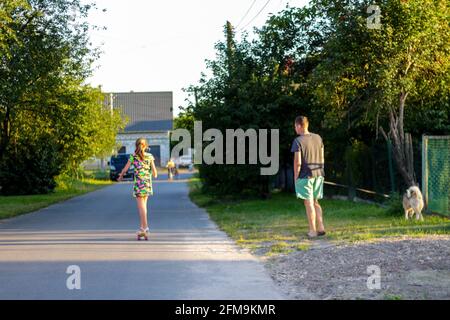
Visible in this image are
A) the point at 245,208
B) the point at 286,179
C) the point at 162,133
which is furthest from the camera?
the point at 162,133

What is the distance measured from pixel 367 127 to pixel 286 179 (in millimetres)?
5139

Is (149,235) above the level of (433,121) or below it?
below

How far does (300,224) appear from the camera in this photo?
45.5ft

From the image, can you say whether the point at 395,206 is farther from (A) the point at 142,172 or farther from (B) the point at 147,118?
(B) the point at 147,118

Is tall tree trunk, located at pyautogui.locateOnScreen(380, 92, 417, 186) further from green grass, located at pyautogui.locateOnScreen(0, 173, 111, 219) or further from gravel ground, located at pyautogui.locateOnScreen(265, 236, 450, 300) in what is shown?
green grass, located at pyautogui.locateOnScreen(0, 173, 111, 219)

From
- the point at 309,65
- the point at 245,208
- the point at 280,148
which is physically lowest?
the point at 245,208

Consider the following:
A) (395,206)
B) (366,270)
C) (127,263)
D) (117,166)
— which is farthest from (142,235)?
(117,166)

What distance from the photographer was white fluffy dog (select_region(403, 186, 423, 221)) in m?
13.1

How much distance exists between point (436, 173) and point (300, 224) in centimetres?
312

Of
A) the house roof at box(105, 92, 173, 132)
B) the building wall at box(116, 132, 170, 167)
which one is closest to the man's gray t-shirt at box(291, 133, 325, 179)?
the building wall at box(116, 132, 170, 167)

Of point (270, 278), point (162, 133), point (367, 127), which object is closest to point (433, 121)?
point (367, 127)

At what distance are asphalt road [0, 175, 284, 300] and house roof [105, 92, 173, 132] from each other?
70.7 meters

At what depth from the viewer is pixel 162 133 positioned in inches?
3342
